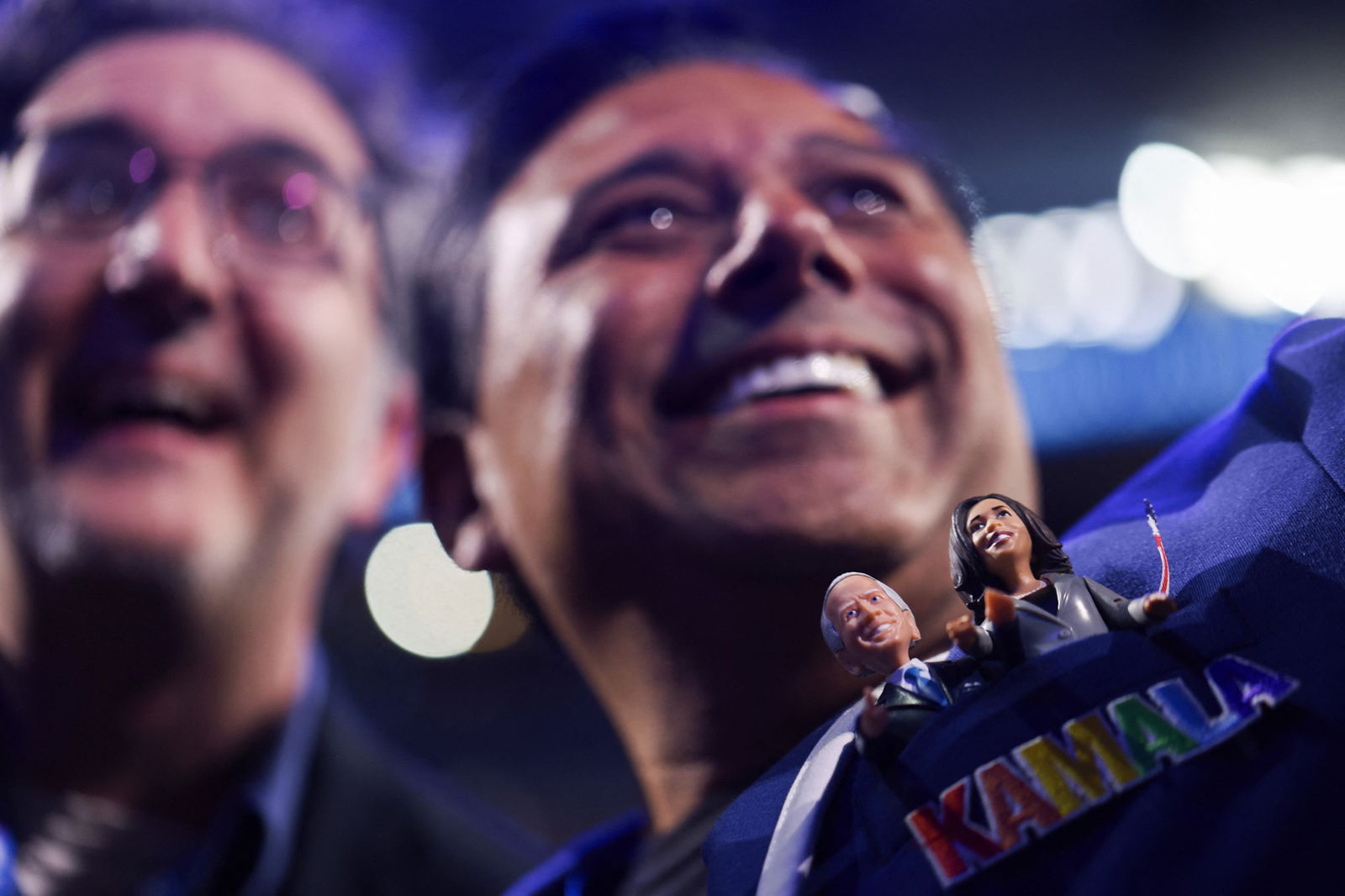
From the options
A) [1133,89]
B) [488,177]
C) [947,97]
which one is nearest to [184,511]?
[488,177]

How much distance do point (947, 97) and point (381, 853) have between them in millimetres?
2203

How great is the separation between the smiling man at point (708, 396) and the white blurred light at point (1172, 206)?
143 cm

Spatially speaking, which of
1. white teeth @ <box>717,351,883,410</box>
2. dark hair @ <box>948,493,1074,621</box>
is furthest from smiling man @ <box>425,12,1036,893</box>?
dark hair @ <box>948,493,1074,621</box>

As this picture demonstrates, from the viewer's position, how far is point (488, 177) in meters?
1.58

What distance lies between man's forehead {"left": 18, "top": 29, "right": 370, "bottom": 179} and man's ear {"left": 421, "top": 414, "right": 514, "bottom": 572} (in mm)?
565

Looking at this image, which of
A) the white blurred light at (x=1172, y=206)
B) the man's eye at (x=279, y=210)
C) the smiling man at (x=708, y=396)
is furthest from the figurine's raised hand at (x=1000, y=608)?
the white blurred light at (x=1172, y=206)

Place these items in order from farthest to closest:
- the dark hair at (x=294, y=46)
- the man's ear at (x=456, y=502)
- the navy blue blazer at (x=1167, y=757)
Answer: the dark hair at (x=294, y=46) < the man's ear at (x=456, y=502) < the navy blue blazer at (x=1167, y=757)

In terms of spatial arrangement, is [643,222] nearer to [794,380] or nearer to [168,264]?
[794,380]

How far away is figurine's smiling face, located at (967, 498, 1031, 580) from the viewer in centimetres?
89

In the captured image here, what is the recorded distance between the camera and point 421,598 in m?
2.32

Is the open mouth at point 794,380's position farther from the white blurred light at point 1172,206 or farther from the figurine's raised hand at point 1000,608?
the white blurred light at point 1172,206

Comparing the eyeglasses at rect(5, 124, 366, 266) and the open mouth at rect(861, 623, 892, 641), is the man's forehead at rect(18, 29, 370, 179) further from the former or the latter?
the open mouth at rect(861, 623, 892, 641)

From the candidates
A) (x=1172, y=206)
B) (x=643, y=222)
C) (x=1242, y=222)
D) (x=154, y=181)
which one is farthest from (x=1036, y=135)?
(x=154, y=181)

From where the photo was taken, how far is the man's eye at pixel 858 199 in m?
1.40
